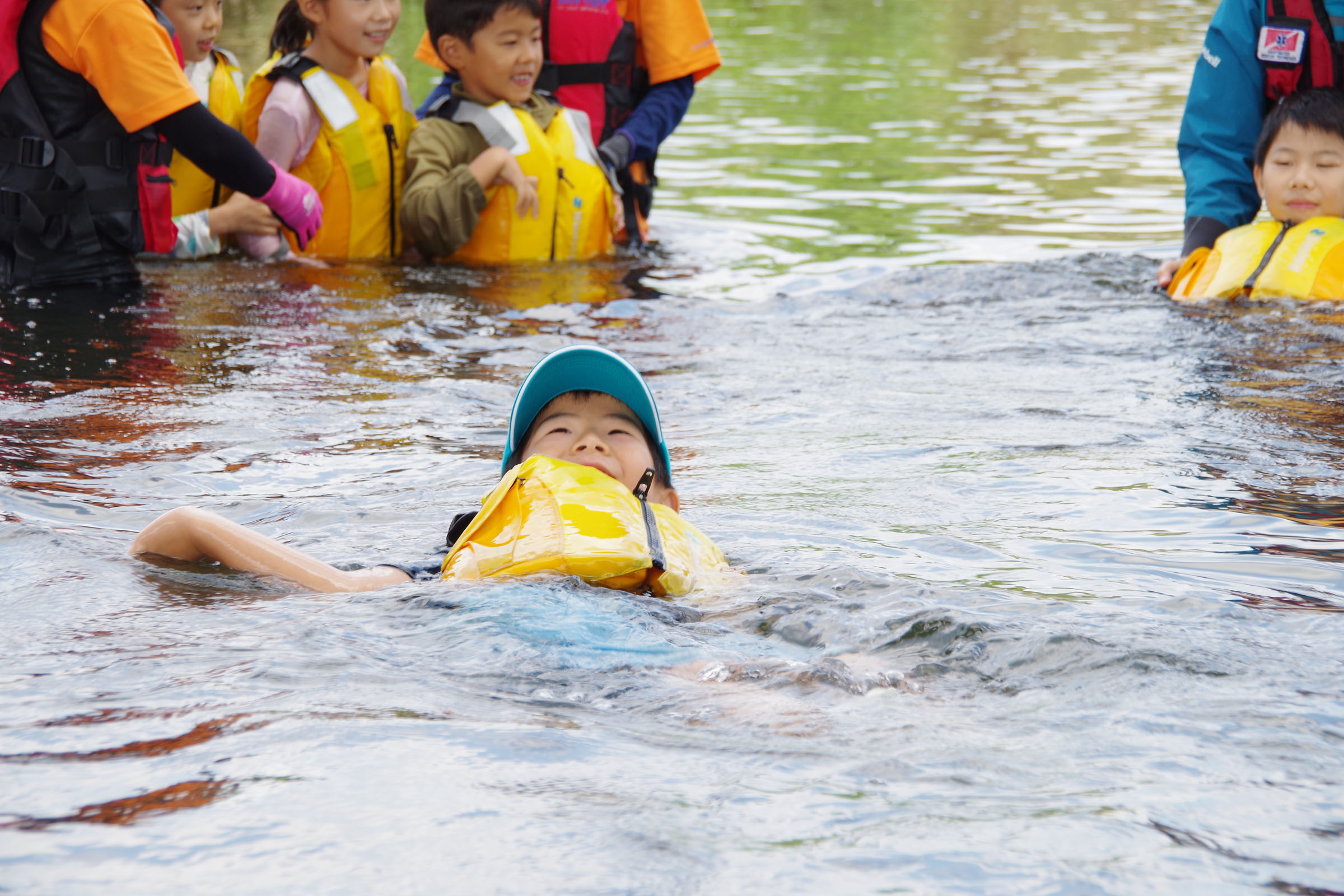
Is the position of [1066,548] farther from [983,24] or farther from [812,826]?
[983,24]

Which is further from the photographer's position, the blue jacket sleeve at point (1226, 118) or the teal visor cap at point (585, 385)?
the blue jacket sleeve at point (1226, 118)

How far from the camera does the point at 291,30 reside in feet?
23.7

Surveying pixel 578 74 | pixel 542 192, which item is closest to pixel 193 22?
pixel 542 192

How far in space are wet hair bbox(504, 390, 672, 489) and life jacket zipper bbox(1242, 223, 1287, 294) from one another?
137 inches

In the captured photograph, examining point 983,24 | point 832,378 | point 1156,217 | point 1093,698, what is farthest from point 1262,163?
point 983,24

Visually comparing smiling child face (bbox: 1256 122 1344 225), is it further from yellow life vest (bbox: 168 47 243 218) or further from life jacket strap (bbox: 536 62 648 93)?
yellow life vest (bbox: 168 47 243 218)

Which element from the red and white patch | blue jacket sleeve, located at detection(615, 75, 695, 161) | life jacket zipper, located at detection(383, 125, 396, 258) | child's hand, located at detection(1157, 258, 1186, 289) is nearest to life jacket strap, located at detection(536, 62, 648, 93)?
blue jacket sleeve, located at detection(615, 75, 695, 161)

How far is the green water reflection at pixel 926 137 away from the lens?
900 centimetres

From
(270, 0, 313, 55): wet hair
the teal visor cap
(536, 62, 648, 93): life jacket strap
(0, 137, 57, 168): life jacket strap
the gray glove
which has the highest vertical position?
(270, 0, 313, 55): wet hair

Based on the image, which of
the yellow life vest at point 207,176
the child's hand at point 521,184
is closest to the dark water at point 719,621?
the yellow life vest at point 207,176

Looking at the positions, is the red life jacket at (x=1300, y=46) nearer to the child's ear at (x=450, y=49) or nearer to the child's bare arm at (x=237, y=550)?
the child's ear at (x=450, y=49)

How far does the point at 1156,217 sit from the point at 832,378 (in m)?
4.75

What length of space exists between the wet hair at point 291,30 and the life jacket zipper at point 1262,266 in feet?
15.6

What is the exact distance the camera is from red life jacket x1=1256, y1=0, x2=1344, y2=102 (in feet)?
20.2
